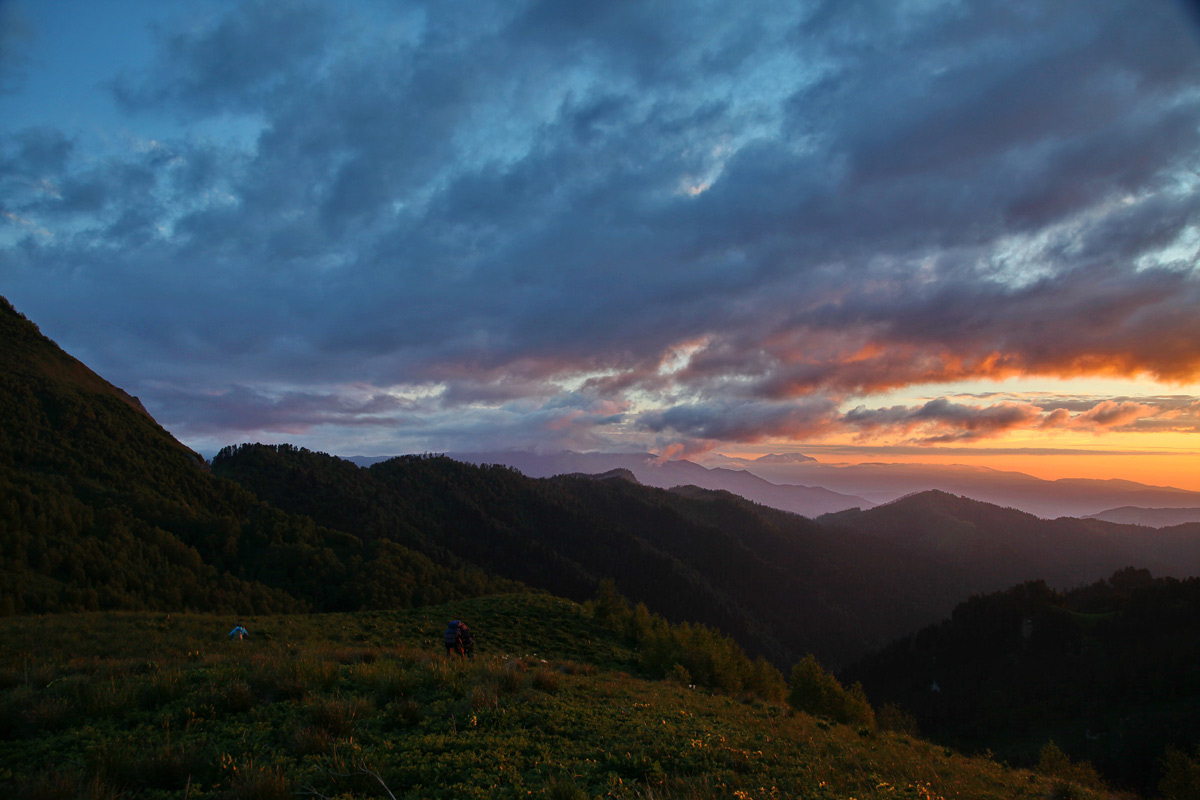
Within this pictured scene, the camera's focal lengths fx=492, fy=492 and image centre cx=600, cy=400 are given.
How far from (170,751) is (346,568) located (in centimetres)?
8814

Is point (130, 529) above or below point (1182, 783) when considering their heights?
above

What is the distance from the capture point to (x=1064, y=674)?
338 ft

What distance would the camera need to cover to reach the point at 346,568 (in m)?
82.5

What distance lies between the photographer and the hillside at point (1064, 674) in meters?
77.6

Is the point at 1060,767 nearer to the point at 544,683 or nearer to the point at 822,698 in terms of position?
the point at 822,698

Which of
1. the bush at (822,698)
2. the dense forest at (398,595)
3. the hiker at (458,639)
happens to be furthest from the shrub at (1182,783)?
the hiker at (458,639)

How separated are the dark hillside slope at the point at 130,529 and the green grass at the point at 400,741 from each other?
44.5 meters

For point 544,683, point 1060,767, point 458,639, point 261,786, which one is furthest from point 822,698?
point 261,786

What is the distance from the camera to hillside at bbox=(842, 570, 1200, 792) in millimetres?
77625

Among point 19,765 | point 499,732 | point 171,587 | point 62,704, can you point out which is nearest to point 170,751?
point 19,765

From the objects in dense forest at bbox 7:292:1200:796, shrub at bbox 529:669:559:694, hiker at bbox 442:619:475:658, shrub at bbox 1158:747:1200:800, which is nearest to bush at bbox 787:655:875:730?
dense forest at bbox 7:292:1200:796

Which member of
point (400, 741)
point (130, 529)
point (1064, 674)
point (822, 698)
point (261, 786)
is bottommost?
point (1064, 674)

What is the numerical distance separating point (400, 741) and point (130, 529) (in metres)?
73.4

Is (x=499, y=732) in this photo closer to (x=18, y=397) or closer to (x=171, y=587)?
(x=171, y=587)
